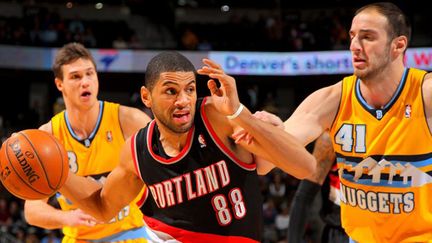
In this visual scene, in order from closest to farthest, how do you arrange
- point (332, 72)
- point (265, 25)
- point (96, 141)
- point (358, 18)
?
point (358, 18) → point (96, 141) → point (332, 72) → point (265, 25)

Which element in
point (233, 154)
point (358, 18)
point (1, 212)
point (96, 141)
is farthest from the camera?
point (1, 212)

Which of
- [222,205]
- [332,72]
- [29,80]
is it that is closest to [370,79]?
[222,205]

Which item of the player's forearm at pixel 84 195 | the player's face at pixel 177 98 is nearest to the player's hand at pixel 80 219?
the player's forearm at pixel 84 195

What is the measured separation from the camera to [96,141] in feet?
16.8

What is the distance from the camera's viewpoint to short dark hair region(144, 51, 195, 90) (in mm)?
3463

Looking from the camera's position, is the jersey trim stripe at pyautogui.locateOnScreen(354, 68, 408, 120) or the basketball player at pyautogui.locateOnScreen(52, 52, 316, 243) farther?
the jersey trim stripe at pyautogui.locateOnScreen(354, 68, 408, 120)

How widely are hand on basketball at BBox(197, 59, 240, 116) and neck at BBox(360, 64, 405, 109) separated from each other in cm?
111

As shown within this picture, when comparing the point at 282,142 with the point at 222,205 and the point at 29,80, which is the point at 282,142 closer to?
the point at 222,205

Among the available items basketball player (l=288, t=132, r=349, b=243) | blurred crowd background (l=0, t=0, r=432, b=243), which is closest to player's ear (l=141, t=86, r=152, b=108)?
basketball player (l=288, t=132, r=349, b=243)

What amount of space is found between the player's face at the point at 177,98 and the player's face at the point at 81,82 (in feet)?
5.58

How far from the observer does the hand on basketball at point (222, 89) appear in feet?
9.96

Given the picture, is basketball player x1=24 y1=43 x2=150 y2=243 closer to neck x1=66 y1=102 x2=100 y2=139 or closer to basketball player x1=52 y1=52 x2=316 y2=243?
neck x1=66 y1=102 x2=100 y2=139

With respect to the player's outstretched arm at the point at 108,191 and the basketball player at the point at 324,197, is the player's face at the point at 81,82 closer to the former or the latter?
the player's outstretched arm at the point at 108,191

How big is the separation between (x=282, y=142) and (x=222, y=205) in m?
0.53
